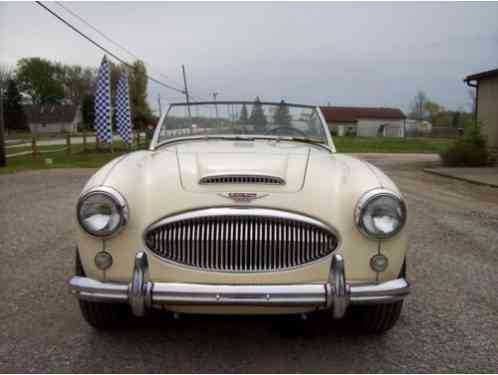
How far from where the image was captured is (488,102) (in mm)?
14531

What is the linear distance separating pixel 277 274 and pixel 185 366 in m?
0.67

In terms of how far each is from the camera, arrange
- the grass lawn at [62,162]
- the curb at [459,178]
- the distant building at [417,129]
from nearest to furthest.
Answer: the curb at [459,178] → the grass lawn at [62,162] → the distant building at [417,129]

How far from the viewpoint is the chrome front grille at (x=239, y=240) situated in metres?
2.26

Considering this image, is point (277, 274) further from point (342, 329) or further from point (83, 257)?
A: point (83, 257)

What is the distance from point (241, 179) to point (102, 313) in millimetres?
1061

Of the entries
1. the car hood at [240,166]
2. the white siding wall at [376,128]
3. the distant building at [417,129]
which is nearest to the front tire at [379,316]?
the car hood at [240,166]

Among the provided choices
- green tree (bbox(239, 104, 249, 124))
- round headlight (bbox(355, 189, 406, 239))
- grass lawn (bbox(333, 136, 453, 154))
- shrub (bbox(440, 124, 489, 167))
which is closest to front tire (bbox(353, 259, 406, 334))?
round headlight (bbox(355, 189, 406, 239))

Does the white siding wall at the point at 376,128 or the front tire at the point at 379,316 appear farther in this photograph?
the white siding wall at the point at 376,128

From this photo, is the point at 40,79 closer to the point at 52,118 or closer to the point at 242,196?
the point at 52,118

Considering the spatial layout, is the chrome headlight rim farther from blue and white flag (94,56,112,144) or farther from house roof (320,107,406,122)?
house roof (320,107,406,122)

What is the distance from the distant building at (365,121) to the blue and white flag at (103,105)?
153 ft

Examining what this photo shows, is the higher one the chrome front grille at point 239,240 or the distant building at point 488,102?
the distant building at point 488,102

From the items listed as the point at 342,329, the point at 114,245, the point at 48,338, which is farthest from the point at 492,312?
the point at 48,338

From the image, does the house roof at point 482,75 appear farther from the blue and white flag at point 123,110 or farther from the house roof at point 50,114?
the house roof at point 50,114
